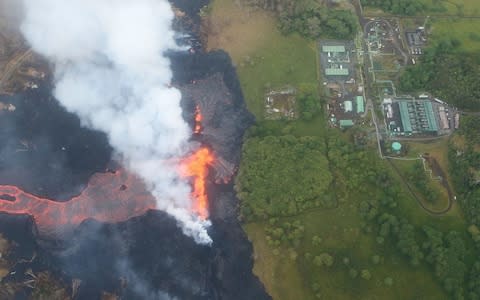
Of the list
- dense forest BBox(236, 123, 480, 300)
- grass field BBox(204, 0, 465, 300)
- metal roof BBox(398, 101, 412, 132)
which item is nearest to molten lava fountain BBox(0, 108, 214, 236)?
dense forest BBox(236, 123, 480, 300)

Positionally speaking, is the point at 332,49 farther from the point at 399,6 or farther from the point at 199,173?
the point at 199,173

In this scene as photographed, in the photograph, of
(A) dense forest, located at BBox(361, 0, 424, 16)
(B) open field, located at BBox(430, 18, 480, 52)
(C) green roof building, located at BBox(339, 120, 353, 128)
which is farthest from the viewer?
(A) dense forest, located at BBox(361, 0, 424, 16)

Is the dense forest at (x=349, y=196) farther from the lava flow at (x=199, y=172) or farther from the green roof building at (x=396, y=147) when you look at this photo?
the lava flow at (x=199, y=172)

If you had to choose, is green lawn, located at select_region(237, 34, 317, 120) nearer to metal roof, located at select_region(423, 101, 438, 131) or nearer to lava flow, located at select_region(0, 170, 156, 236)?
metal roof, located at select_region(423, 101, 438, 131)

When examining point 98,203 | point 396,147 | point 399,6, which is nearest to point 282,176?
point 396,147

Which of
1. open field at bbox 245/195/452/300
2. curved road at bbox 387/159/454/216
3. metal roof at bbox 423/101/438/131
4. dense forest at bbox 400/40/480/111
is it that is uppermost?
dense forest at bbox 400/40/480/111

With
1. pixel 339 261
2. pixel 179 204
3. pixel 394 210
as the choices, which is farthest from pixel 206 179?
pixel 394 210

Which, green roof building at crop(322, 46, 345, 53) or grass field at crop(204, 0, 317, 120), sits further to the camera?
green roof building at crop(322, 46, 345, 53)

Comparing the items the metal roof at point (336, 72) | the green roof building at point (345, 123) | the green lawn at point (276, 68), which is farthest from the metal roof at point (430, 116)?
the green lawn at point (276, 68)
